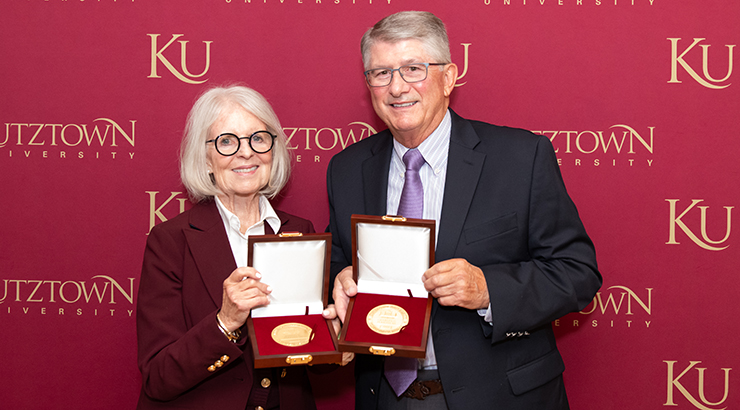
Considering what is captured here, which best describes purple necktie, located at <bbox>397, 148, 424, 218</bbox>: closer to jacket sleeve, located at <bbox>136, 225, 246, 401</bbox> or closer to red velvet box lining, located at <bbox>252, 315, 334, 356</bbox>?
red velvet box lining, located at <bbox>252, 315, 334, 356</bbox>

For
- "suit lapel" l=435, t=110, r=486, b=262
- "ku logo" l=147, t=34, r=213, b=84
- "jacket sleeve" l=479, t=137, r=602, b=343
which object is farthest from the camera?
"ku logo" l=147, t=34, r=213, b=84

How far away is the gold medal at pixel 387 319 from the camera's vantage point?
1582 mm

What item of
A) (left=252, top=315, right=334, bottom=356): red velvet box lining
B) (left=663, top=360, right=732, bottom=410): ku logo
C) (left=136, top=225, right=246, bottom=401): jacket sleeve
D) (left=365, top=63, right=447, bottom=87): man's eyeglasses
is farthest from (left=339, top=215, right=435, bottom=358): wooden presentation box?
(left=663, top=360, right=732, bottom=410): ku logo

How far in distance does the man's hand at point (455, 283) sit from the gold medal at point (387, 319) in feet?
0.41

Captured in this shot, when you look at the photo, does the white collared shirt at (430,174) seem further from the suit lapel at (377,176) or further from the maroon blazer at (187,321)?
the maroon blazer at (187,321)

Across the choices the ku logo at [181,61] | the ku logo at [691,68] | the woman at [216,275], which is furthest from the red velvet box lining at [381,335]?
the ku logo at [691,68]

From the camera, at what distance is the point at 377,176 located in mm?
1957

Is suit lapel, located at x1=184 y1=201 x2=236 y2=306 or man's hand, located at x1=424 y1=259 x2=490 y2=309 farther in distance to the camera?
suit lapel, located at x1=184 y1=201 x2=236 y2=306

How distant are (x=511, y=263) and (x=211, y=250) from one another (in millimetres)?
1075

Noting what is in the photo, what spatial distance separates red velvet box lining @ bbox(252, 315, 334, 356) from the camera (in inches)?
61.4

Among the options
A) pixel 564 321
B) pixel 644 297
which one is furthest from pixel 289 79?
pixel 644 297

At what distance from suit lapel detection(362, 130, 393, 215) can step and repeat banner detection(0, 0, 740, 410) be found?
0.43 metres

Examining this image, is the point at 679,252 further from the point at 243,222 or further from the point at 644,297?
the point at 243,222

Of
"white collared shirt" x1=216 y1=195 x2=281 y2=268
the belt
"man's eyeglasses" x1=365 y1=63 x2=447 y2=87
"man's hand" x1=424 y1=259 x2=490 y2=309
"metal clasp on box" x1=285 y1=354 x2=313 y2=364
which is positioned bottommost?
the belt
